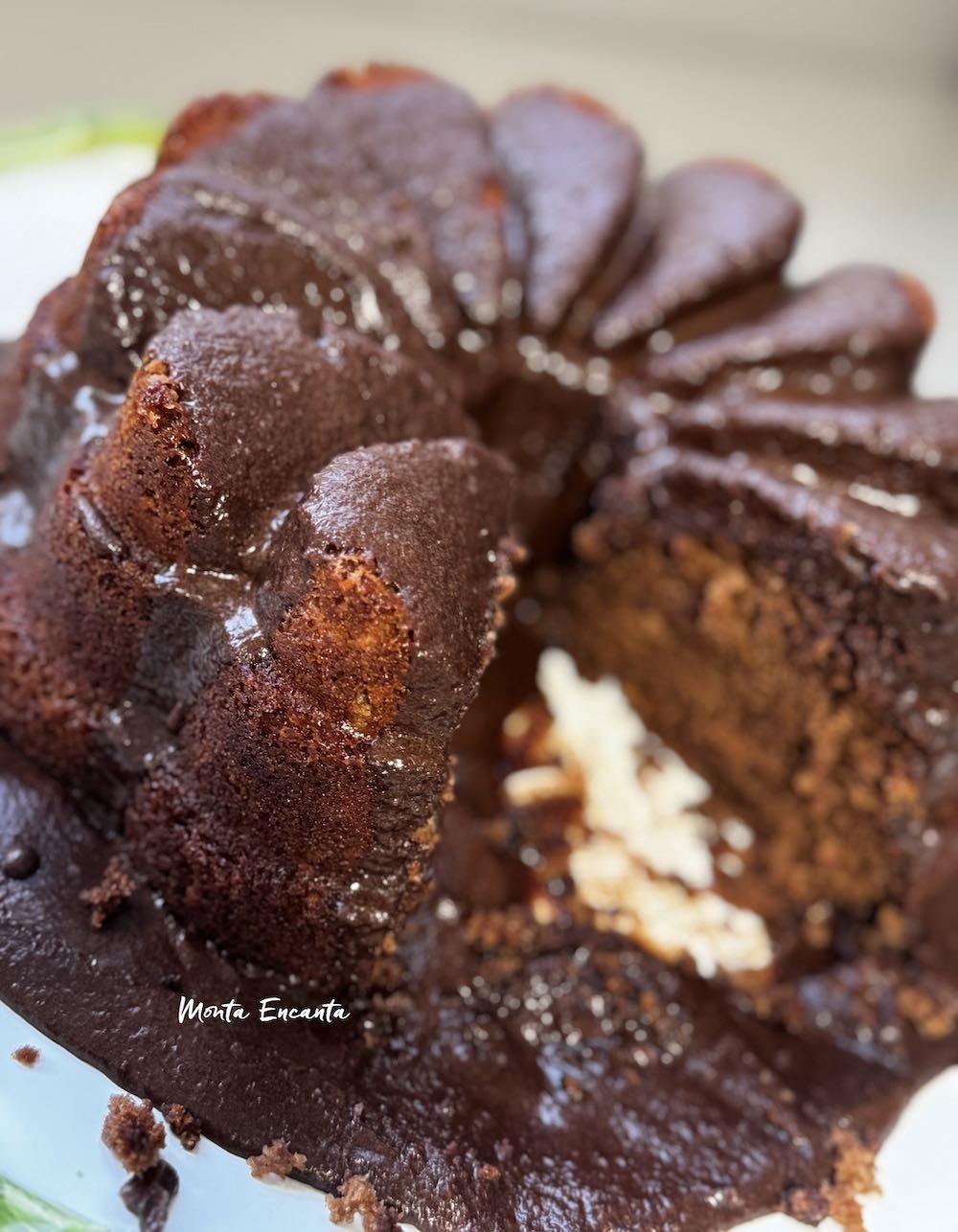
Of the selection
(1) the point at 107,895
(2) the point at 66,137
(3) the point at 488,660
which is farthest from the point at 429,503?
(2) the point at 66,137

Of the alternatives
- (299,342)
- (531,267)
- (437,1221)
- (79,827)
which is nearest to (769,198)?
(531,267)

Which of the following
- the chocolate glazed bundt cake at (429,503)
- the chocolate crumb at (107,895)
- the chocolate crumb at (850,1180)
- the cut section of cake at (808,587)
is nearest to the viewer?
the chocolate glazed bundt cake at (429,503)

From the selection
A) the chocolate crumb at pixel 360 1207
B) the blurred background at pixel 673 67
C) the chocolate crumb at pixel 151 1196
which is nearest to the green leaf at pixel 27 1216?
the chocolate crumb at pixel 151 1196

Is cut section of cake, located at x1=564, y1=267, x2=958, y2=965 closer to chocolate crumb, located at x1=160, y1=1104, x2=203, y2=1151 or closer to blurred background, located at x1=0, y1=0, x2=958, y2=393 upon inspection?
chocolate crumb, located at x1=160, y1=1104, x2=203, y2=1151

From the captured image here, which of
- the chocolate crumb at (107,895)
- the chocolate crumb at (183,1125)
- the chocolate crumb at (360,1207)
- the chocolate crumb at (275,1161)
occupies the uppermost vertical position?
the chocolate crumb at (107,895)

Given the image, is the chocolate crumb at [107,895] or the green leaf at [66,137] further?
the green leaf at [66,137]

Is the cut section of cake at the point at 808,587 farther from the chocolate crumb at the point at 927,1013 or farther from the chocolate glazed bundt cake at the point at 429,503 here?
the chocolate crumb at the point at 927,1013

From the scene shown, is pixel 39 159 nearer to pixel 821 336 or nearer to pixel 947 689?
pixel 821 336

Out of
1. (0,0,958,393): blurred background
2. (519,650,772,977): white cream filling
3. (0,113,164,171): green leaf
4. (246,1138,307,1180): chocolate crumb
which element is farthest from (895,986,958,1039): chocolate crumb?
(0,113,164,171): green leaf
